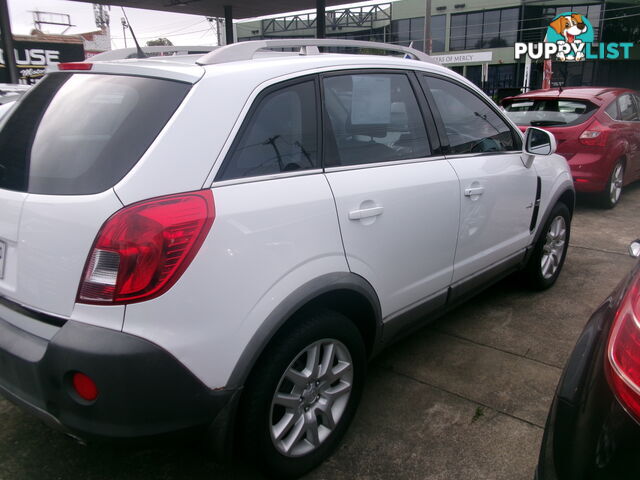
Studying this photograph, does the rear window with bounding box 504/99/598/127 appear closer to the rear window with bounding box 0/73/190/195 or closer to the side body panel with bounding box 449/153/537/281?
the side body panel with bounding box 449/153/537/281

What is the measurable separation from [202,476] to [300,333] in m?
0.82

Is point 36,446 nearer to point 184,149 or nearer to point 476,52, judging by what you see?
point 184,149

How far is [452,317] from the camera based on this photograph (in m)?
3.79

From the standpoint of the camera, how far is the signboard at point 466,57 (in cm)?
4169

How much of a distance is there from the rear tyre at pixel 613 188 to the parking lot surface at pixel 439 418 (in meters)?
3.46

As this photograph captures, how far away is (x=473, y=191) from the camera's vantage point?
9.78 feet

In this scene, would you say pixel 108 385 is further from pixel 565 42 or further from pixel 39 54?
pixel 565 42

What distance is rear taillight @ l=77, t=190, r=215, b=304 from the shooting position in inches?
63.3

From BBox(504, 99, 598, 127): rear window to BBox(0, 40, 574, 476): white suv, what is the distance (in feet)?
15.9

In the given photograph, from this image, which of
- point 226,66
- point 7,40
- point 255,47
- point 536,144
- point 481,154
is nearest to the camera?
point 226,66

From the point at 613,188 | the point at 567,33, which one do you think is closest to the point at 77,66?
the point at 613,188

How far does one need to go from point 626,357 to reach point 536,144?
2.60 meters

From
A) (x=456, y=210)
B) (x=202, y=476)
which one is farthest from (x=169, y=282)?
(x=456, y=210)

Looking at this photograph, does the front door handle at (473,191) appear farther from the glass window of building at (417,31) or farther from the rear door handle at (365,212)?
the glass window of building at (417,31)
